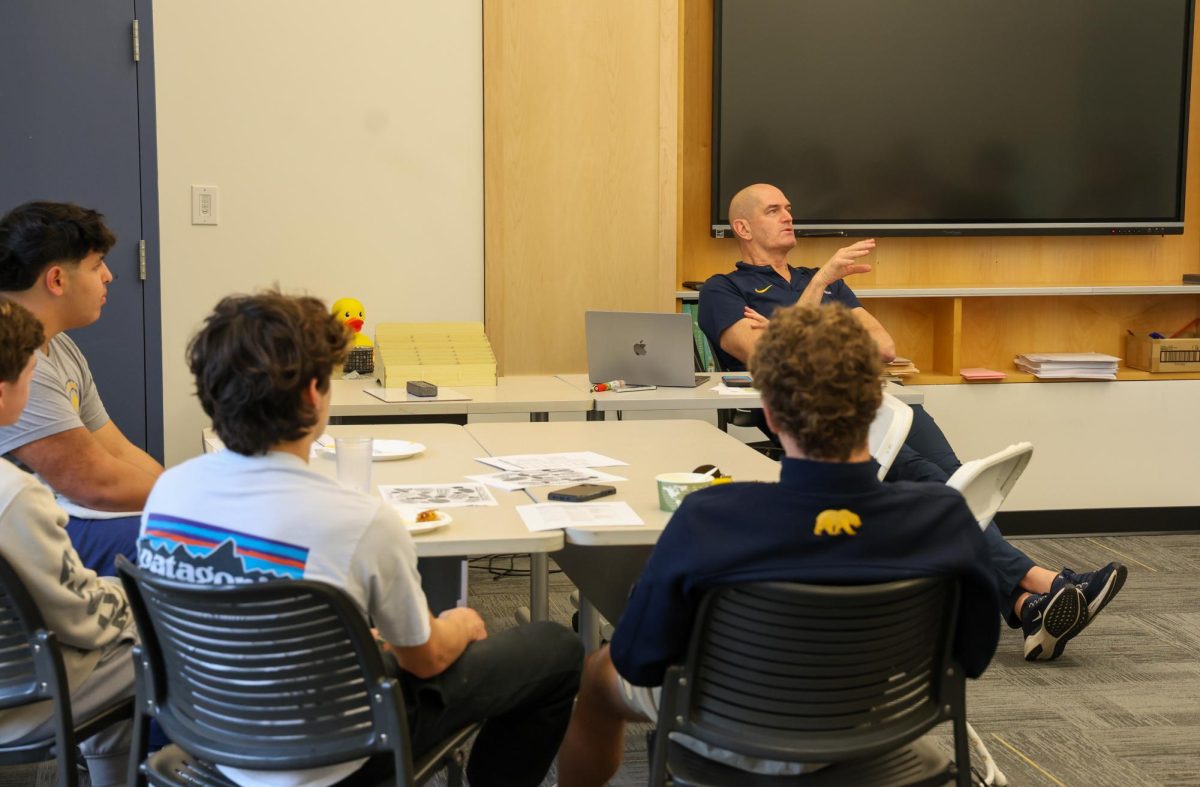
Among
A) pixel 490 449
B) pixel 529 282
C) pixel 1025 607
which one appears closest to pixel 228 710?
pixel 490 449

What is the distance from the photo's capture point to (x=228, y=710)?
1627mm

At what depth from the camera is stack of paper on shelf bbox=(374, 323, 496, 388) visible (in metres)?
3.80

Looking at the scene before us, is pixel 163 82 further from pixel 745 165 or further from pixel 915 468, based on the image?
pixel 915 468

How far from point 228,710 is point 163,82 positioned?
3377mm

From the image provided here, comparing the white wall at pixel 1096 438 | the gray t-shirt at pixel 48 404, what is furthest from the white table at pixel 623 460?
the white wall at pixel 1096 438

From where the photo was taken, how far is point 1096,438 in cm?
506

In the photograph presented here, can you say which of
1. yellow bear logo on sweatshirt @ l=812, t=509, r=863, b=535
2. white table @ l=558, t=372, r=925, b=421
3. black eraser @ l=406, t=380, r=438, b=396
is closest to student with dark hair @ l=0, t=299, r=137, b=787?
yellow bear logo on sweatshirt @ l=812, t=509, r=863, b=535

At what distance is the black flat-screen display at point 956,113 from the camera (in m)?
Answer: 4.95

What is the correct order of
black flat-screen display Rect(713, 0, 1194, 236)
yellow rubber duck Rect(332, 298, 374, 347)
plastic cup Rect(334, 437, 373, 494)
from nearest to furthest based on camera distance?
plastic cup Rect(334, 437, 373, 494), yellow rubber duck Rect(332, 298, 374, 347), black flat-screen display Rect(713, 0, 1194, 236)

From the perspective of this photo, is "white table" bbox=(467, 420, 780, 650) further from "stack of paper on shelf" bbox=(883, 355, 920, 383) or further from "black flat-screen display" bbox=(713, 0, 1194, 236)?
"black flat-screen display" bbox=(713, 0, 1194, 236)

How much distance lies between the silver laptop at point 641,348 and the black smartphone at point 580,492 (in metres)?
1.47

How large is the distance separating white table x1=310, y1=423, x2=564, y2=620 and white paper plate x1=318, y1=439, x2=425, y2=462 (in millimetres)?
16

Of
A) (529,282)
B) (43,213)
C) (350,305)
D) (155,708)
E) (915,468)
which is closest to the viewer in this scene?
(155,708)

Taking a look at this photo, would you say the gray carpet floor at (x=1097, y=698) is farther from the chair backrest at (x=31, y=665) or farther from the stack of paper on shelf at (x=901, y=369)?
the stack of paper on shelf at (x=901, y=369)
